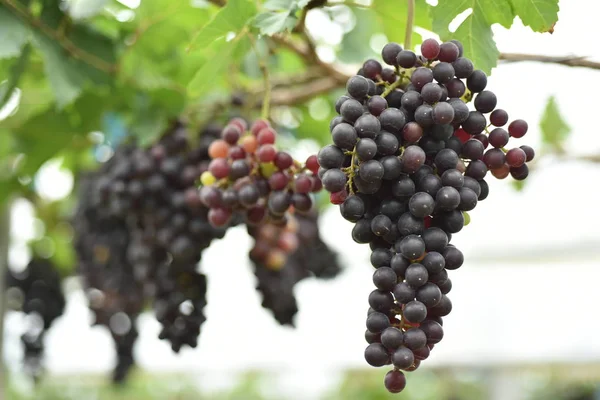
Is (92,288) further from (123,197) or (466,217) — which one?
(466,217)

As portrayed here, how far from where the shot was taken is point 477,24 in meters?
0.91

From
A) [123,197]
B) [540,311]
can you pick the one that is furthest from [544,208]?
[123,197]

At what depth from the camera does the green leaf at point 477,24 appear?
89cm

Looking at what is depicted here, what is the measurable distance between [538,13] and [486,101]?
0.61 ft

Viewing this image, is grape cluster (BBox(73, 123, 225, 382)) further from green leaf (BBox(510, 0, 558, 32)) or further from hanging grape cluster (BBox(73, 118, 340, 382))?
green leaf (BBox(510, 0, 558, 32))

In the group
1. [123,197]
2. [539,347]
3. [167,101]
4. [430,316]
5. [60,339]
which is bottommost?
[60,339]

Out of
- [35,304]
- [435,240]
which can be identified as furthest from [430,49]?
[35,304]

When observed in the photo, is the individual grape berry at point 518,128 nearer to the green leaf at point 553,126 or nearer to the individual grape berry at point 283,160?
the individual grape berry at point 283,160

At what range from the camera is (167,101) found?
1386mm

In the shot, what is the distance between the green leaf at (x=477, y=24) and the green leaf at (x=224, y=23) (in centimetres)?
27

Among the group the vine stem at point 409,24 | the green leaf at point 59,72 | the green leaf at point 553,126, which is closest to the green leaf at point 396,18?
the vine stem at point 409,24

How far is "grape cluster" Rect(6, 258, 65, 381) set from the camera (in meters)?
2.28

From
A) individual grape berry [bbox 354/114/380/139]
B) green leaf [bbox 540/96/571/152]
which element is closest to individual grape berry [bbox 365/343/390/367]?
individual grape berry [bbox 354/114/380/139]

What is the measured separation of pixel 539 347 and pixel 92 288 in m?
2.55
